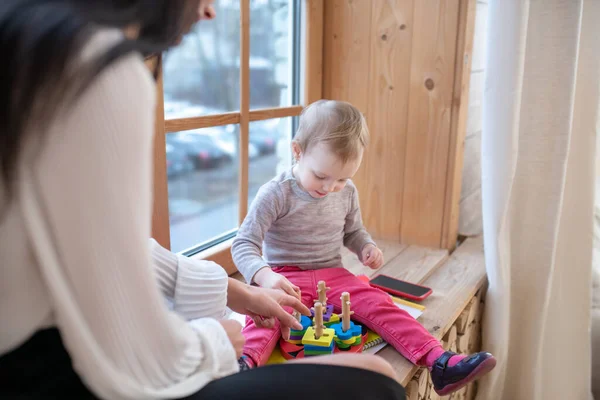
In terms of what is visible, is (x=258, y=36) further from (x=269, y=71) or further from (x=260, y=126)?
(x=260, y=126)

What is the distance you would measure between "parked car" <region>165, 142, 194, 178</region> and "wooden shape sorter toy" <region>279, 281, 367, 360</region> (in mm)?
495

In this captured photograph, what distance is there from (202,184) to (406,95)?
0.67 metres

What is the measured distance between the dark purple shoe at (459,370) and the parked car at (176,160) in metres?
0.75

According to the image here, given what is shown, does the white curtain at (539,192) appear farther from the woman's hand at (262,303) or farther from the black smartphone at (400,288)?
the woman's hand at (262,303)

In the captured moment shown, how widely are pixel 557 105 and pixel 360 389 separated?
999mm

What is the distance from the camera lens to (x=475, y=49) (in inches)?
66.1

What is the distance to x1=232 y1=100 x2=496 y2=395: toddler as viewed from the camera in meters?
1.04

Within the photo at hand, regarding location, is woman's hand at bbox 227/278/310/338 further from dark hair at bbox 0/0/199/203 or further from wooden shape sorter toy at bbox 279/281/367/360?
dark hair at bbox 0/0/199/203

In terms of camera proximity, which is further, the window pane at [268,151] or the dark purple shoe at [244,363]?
the window pane at [268,151]

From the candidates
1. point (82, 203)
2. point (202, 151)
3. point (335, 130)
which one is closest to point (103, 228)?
point (82, 203)

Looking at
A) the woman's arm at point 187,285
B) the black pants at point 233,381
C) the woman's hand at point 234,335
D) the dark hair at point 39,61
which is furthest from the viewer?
the woman's arm at point 187,285

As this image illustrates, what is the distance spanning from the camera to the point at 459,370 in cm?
102

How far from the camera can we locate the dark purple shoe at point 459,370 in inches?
39.8

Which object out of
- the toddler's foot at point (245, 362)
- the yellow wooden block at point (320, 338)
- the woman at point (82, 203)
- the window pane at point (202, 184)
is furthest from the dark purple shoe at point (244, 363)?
the window pane at point (202, 184)
